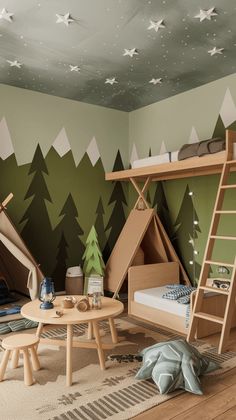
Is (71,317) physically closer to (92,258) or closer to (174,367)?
(174,367)

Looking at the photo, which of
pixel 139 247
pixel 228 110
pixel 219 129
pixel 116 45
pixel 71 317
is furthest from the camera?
pixel 139 247

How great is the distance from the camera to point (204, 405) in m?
2.13

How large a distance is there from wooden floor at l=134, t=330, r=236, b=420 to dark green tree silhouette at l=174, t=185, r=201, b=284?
6.98ft

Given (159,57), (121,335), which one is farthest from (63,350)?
(159,57)

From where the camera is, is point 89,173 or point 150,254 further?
point 89,173

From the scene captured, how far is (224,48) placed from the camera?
3447 millimetres

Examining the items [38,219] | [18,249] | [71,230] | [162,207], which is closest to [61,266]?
[71,230]

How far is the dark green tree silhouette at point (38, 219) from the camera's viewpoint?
460 cm

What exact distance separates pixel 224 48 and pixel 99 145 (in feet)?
7.54

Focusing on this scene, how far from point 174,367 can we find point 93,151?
3.50 m

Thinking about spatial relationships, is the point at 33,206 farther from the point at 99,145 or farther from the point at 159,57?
the point at 159,57

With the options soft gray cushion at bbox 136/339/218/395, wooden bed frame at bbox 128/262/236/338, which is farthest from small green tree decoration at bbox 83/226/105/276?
soft gray cushion at bbox 136/339/218/395

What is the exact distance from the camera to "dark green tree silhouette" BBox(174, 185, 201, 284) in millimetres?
4492

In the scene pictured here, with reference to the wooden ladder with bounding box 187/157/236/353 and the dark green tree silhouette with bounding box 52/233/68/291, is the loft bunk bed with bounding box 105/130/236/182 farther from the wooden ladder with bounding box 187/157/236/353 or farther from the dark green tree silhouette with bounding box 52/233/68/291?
the dark green tree silhouette with bounding box 52/233/68/291
